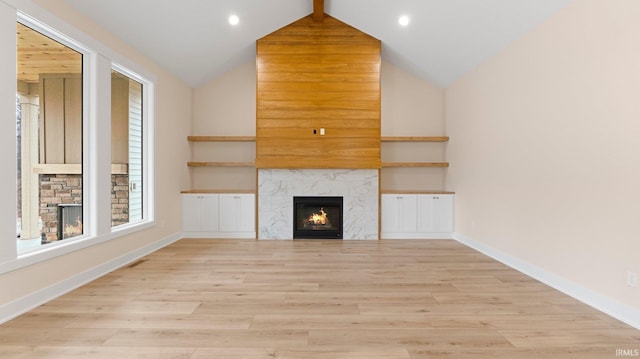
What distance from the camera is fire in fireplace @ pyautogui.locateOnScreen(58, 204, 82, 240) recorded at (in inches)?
135

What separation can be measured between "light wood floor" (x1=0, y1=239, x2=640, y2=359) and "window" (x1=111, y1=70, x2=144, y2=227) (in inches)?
30.4

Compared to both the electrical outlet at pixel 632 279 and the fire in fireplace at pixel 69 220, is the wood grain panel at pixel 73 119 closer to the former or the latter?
the fire in fireplace at pixel 69 220

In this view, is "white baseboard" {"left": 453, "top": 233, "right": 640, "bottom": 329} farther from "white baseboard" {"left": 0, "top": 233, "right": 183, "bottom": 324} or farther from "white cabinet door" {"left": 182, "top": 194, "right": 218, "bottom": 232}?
"white baseboard" {"left": 0, "top": 233, "right": 183, "bottom": 324}

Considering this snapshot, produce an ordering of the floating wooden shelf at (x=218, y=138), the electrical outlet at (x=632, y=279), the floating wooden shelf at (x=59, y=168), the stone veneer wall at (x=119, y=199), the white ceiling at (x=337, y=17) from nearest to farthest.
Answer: the electrical outlet at (x=632, y=279)
the floating wooden shelf at (x=59, y=168)
the white ceiling at (x=337, y=17)
the stone veneer wall at (x=119, y=199)
the floating wooden shelf at (x=218, y=138)

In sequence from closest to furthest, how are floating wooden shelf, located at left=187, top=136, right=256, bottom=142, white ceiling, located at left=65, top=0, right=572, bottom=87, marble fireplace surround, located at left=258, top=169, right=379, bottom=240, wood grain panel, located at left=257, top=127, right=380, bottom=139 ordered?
white ceiling, located at left=65, top=0, right=572, bottom=87 → wood grain panel, located at left=257, top=127, right=380, bottom=139 → marble fireplace surround, located at left=258, top=169, right=379, bottom=240 → floating wooden shelf, located at left=187, top=136, right=256, bottom=142

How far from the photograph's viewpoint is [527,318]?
268cm

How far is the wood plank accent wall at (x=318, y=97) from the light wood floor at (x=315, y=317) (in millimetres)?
2236

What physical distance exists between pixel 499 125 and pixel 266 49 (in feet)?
12.4

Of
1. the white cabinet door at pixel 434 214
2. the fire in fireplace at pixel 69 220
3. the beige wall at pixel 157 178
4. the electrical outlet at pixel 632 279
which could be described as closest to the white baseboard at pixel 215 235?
the beige wall at pixel 157 178

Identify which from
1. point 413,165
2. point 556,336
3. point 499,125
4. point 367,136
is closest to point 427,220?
point 413,165

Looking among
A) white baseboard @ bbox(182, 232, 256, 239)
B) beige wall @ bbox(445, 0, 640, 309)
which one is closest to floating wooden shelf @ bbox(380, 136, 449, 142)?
beige wall @ bbox(445, 0, 640, 309)

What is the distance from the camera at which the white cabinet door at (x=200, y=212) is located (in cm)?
612

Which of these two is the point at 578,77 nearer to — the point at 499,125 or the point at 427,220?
the point at 499,125

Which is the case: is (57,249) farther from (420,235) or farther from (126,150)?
(420,235)
